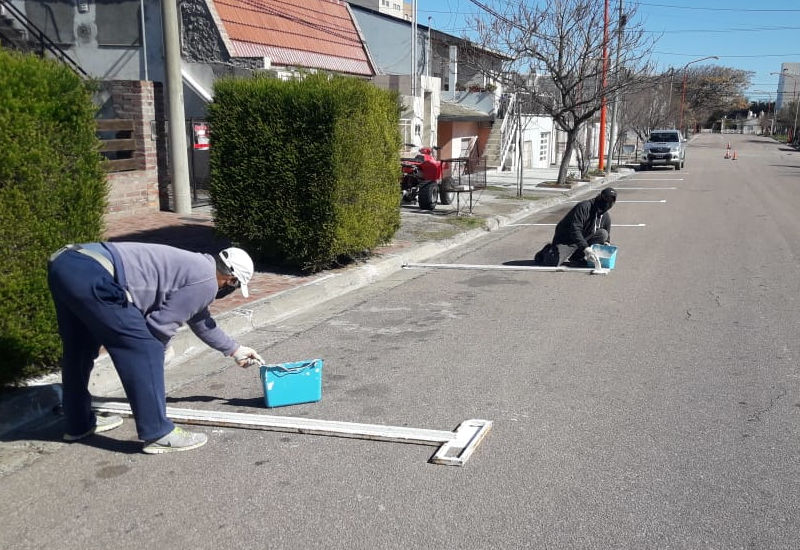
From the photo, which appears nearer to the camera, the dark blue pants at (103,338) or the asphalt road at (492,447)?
A: the asphalt road at (492,447)

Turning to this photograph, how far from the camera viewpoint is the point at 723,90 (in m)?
116

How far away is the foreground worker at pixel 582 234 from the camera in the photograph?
1055 cm

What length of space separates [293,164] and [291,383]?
459cm

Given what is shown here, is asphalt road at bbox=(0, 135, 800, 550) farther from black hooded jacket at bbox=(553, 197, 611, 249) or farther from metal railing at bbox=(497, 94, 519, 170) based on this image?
metal railing at bbox=(497, 94, 519, 170)

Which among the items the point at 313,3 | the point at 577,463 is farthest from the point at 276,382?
the point at 313,3

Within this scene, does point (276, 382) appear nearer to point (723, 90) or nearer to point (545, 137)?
point (545, 137)

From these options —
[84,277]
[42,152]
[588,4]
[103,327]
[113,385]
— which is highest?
[588,4]

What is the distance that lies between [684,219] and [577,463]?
14.1m

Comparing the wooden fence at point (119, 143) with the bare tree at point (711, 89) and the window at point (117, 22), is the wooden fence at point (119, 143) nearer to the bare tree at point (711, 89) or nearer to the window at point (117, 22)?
the window at point (117, 22)

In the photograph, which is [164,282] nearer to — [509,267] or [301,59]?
[509,267]

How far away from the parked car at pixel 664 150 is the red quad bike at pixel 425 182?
26290mm

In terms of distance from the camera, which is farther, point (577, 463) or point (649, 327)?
point (649, 327)

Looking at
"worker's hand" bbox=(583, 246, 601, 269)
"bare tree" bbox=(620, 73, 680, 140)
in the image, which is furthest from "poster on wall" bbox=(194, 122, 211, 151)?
"bare tree" bbox=(620, 73, 680, 140)

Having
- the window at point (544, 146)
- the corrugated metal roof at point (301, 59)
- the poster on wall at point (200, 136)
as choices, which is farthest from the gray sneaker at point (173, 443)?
the window at point (544, 146)
